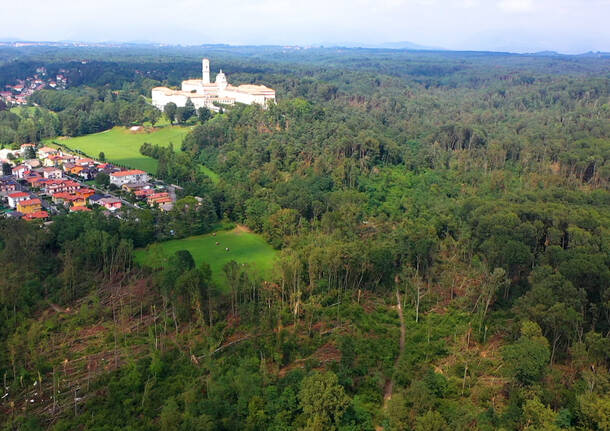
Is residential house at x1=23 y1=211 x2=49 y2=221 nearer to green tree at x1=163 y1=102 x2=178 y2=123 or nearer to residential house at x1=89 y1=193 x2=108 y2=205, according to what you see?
residential house at x1=89 y1=193 x2=108 y2=205

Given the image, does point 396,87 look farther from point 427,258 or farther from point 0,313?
point 0,313

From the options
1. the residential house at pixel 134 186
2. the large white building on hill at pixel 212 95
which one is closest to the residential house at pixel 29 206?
the residential house at pixel 134 186

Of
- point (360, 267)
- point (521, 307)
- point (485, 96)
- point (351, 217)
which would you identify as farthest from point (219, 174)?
point (485, 96)

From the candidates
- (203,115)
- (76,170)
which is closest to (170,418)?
(76,170)

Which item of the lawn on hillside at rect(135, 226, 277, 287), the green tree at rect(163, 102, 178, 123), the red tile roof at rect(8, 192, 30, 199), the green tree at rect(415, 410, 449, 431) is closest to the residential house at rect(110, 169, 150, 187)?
the red tile roof at rect(8, 192, 30, 199)

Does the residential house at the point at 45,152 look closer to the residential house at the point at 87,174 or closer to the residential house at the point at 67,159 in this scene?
the residential house at the point at 67,159

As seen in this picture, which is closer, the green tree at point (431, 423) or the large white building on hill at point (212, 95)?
the green tree at point (431, 423)

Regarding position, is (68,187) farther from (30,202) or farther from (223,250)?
(223,250)

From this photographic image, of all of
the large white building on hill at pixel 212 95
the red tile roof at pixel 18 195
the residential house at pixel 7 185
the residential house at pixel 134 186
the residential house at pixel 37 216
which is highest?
the large white building on hill at pixel 212 95
